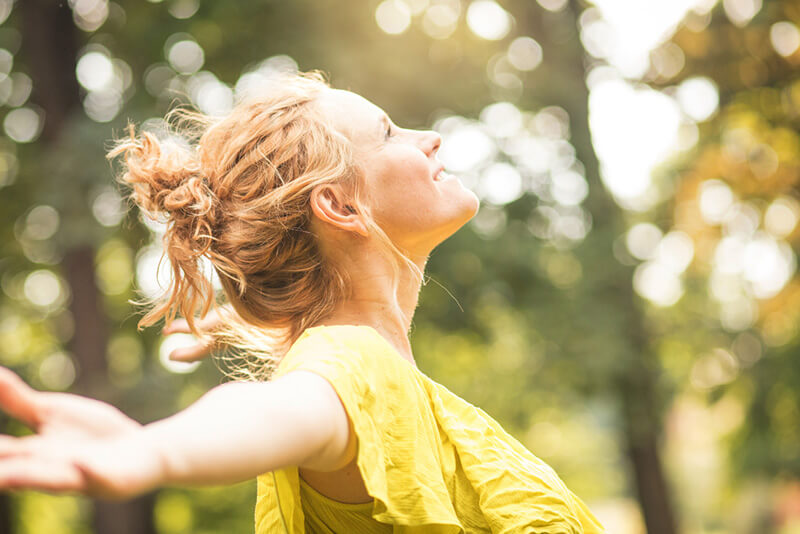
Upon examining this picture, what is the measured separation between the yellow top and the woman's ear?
0.35 m

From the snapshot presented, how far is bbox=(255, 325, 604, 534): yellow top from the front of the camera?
4.84 feet

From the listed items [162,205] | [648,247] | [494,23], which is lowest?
[648,247]

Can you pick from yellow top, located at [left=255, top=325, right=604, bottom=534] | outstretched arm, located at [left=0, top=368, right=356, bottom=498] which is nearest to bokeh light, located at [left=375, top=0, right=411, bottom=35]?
yellow top, located at [left=255, top=325, right=604, bottom=534]

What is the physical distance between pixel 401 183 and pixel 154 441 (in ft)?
3.87

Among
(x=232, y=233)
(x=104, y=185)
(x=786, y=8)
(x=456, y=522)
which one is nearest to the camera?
(x=456, y=522)

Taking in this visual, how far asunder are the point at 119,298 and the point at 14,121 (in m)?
3.97

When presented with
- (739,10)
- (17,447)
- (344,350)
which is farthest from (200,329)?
(739,10)

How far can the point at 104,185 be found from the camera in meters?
7.75

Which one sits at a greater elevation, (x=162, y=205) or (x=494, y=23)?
(x=494, y=23)

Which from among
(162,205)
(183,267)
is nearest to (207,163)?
(162,205)

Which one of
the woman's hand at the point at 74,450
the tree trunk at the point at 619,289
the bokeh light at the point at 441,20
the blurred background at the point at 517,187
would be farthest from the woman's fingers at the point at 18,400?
the bokeh light at the point at 441,20

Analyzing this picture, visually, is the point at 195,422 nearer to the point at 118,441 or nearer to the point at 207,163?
the point at 118,441

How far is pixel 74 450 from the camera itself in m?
0.96

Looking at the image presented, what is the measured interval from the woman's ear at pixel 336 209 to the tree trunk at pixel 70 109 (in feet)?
24.8
